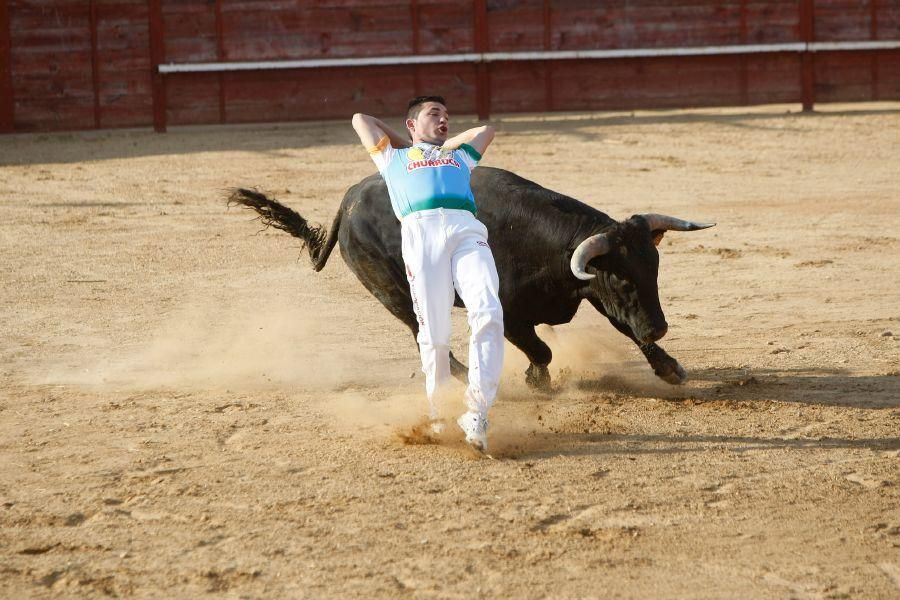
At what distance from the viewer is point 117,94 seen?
14977 millimetres

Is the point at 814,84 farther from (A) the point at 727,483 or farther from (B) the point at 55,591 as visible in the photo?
(B) the point at 55,591

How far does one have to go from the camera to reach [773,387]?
5.96 m

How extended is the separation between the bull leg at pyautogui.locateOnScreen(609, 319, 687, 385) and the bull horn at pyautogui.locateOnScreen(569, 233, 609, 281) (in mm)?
417

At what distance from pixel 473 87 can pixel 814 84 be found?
392cm

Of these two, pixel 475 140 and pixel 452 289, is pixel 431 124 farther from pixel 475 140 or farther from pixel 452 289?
pixel 452 289

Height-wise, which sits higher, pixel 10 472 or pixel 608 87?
pixel 608 87

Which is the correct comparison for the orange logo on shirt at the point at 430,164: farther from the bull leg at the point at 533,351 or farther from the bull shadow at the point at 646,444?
the bull leg at the point at 533,351

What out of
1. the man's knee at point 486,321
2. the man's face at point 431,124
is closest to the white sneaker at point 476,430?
the man's knee at point 486,321

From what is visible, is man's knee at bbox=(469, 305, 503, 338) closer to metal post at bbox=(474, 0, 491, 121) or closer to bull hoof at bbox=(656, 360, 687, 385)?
bull hoof at bbox=(656, 360, 687, 385)

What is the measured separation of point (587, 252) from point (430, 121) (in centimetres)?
95

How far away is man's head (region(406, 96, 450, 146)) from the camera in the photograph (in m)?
5.00

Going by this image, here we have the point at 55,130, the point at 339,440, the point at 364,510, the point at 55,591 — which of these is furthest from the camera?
the point at 55,130

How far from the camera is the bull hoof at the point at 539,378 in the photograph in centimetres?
600

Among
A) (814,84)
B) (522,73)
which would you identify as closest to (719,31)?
(814,84)
